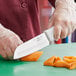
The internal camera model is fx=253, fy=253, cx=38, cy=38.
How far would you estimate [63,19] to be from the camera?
1.15 m

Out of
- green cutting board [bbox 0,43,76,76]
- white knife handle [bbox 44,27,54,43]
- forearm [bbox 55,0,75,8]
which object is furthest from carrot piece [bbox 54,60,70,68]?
forearm [bbox 55,0,75,8]

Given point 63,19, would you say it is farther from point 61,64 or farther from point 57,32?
point 61,64

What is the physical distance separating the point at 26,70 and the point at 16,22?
1.56 feet

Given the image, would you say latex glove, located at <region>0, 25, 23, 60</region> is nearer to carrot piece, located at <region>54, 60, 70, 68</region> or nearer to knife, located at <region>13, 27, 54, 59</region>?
knife, located at <region>13, 27, 54, 59</region>

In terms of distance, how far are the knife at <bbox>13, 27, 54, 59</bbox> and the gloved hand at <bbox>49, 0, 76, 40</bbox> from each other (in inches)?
1.4

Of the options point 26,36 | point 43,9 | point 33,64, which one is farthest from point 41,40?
point 43,9

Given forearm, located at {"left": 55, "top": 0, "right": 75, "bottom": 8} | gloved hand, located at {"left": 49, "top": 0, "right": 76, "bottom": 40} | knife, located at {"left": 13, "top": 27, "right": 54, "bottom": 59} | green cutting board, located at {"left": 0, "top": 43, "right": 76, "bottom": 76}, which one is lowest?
green cutting board, located at {"left": 0, "top": 43, "right": 76, "bottom": 76}

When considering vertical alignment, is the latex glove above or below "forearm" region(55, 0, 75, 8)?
below

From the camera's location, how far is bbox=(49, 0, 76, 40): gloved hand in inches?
44.1

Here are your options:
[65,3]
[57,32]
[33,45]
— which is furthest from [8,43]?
[65,3]

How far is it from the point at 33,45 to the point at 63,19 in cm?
20

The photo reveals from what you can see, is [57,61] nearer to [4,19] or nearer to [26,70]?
[26,70]

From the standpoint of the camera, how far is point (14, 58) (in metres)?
1.05

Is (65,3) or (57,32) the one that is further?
(65,3)
